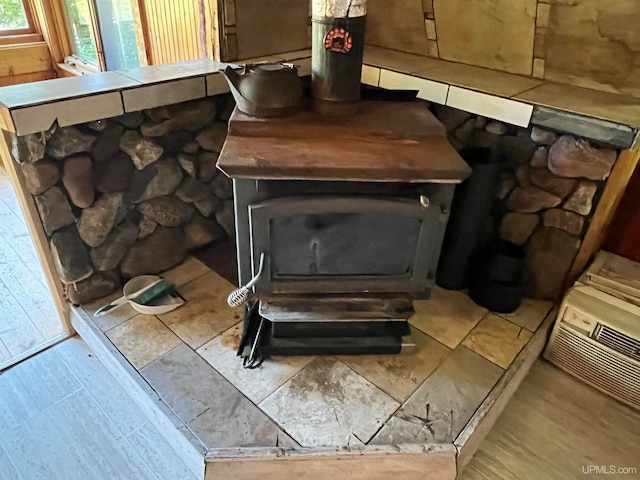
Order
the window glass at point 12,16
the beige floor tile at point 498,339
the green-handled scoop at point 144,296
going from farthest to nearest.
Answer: the window glass at point 12,16, the green-handled scoop at point 144,296, the beige floor tile at point 498,339

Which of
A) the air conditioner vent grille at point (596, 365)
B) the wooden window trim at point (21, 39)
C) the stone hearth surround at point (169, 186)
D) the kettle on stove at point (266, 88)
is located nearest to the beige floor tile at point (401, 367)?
the air conditioner vent grille at point (596, 365)

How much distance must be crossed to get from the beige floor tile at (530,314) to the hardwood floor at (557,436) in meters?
0.17

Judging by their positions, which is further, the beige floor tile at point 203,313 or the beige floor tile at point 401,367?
the beige floor tile at point 203,313

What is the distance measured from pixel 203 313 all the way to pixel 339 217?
633 millimetres

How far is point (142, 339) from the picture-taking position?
4.76 feet

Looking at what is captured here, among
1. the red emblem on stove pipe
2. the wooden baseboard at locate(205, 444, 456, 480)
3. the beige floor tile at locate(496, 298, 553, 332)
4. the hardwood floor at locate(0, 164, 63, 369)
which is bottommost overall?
the hardwood floor at locate(0, 164, 63, 369)

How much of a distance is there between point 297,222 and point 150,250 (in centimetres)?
73

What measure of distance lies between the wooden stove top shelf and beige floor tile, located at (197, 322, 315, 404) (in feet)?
1.93

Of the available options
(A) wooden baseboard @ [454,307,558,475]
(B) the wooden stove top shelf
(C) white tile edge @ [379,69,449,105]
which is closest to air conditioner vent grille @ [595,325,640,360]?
(A) wooden baseboard @ [454,307,558,475]

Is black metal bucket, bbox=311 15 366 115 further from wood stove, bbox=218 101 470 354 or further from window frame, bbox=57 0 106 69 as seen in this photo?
window frame, bbox=57 0 106 69

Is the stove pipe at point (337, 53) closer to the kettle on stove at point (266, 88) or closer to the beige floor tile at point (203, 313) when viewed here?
the kettle on stove at point (266, 88)

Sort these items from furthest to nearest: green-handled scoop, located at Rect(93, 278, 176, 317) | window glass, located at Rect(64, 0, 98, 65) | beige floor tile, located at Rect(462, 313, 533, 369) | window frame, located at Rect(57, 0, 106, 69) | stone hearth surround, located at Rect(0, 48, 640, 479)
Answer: window glass, located at Rect(64, 0, 98, 65), window frame, located at Rect(57, 0, 106, 69), green-handled scoop, located at Rect(93, 278, 176, 317), beige floor tile, located at Rect(462, 313, 533, 369), stone hearth surround, located at Rect(0, 48, 640, 479)

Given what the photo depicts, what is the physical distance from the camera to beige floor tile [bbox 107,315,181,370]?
1.39 meters

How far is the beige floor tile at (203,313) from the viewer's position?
147cm
